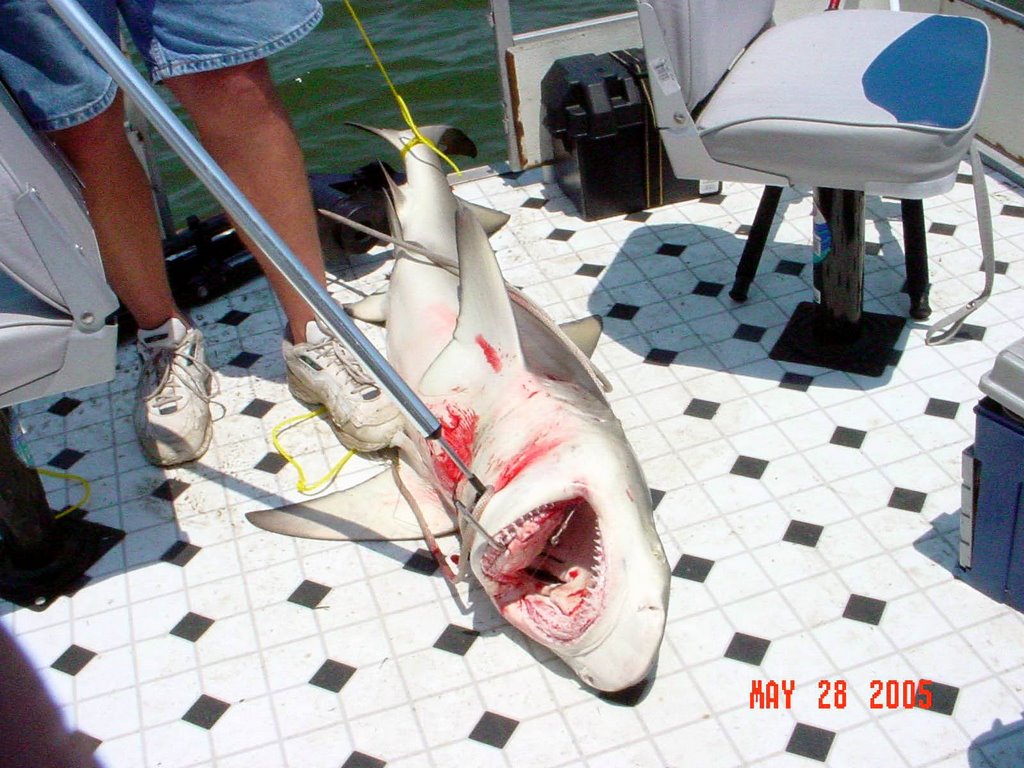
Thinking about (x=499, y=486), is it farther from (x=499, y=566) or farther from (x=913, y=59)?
(x=913, y=59)

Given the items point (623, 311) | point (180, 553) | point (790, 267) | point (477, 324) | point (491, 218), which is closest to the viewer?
point (477, 324)

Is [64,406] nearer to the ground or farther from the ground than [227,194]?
nearer to the ground

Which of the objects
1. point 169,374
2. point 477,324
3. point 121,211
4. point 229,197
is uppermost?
point 229,197

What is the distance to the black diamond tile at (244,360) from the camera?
11.8 ft

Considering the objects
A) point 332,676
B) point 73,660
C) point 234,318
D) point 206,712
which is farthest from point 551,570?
point 234,318

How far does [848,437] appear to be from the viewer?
9.91 ft

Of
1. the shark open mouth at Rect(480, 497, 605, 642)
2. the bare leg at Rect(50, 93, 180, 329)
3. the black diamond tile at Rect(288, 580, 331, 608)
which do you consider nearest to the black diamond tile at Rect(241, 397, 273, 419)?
the bare leg at Rect(50, 93, 180, 329)

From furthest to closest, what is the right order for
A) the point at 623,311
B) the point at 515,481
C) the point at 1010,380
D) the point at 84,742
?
1. the point at 623,311
2. the point at 84,742
3. the point at 515,481
4. the point at 1010,380

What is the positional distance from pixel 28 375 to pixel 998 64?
3.41 metres

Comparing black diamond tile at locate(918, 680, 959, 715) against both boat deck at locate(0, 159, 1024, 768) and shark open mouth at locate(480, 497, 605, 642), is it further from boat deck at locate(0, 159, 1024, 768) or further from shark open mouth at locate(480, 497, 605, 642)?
shark open mouth at locate(480, 497, 605, 642)

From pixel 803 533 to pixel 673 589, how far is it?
1.23 ft

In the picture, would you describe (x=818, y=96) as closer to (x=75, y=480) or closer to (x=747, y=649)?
(x=747, y=649)

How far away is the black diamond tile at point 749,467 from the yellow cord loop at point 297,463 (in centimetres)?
108

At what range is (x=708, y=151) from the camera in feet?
9.41
